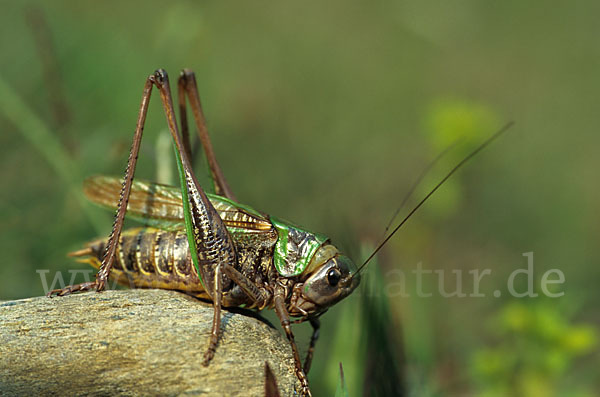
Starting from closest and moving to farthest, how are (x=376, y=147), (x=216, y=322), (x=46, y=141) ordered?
(x=216, y=322), (x=46, y=141), (x=376, y=147)

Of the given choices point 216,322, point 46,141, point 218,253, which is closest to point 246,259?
point 218,253

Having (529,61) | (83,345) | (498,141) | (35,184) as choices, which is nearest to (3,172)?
(35,184)

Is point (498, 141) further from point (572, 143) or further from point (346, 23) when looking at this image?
point (346, 23)

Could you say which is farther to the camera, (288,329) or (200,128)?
(200,128)

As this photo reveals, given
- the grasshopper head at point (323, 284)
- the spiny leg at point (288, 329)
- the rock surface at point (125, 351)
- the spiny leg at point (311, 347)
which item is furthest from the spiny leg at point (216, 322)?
the spiny leg at point (311, 347)

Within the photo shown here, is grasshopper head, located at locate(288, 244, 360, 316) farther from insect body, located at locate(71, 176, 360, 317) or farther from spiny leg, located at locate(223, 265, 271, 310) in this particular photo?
spiny leg, located at locate(223, 265, 271, 310)

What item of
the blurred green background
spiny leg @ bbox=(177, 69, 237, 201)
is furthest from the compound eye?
spiny leg @ bbox=(177, 69, 237, 201)

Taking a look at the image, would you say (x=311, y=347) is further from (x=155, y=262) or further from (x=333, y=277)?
(x=155, y=262)

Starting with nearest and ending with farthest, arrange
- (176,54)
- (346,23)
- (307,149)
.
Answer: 1. (176,54)
2. (307,149)
3. (346,23)
